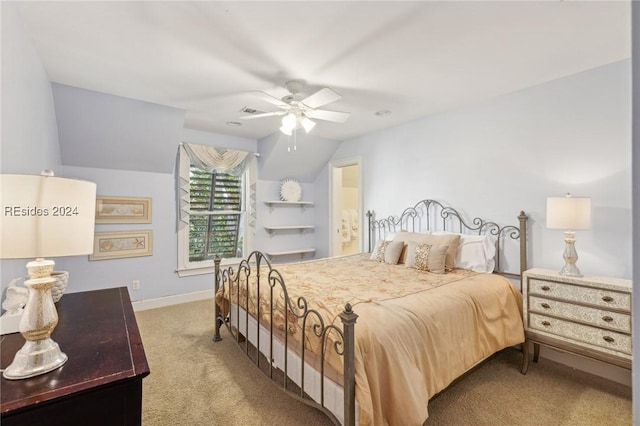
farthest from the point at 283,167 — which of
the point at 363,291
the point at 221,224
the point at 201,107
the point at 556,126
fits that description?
the point at 556,126

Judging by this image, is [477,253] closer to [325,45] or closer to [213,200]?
[325,45]

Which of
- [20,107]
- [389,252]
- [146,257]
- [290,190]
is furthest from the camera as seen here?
[290,190]

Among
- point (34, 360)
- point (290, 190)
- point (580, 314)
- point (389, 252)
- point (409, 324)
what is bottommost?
point (580, 314)

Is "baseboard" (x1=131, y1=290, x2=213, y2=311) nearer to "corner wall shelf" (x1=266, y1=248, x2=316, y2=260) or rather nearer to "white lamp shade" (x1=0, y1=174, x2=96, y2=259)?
"corner wall shelf" (x1=266, y1=248, x2=316, y2=260)

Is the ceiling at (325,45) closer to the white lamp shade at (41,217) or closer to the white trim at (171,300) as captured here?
the white lamp shade at (41,217)

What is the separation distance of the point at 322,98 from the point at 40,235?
2121 mm

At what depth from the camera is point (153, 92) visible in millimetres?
3072

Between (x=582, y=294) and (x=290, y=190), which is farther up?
(x=290, y=190)

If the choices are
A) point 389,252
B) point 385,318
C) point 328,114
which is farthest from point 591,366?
point 328,114

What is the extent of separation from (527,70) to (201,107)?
341 centimetres

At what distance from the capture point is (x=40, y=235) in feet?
3.34

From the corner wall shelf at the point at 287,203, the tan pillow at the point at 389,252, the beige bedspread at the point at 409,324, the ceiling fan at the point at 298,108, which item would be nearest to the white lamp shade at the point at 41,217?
the beige bedspread at the point at 409,324

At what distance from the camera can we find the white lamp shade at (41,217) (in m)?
0.99

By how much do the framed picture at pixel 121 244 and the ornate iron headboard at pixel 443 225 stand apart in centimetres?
326
